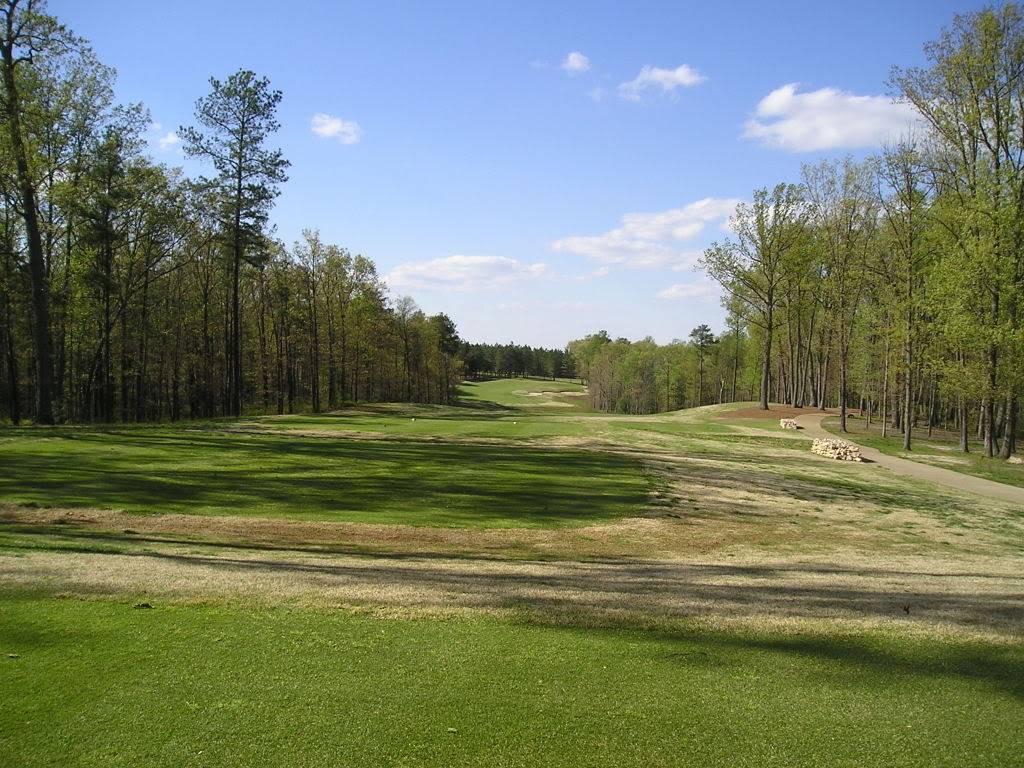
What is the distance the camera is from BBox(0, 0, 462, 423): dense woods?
26.1 metres

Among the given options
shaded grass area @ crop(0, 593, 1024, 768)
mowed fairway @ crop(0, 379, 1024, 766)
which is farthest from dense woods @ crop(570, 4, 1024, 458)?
shaded grass area @ crop(0, 593, 1024, 768)

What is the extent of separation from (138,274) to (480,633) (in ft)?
149

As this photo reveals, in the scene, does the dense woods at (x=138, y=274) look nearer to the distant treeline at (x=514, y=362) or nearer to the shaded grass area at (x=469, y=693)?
the shaded grass area at (x=469, y=693)

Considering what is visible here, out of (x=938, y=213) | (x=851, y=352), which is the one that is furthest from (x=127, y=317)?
(x=851, y=352)

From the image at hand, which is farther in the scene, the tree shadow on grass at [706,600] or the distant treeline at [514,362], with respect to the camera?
the distant treeline at [514,362]

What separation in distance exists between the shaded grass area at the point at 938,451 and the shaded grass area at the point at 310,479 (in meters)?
15.0

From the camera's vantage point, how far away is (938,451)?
33.5 metres

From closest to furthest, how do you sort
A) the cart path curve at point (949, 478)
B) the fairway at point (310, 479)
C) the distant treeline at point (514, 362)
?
the fairway at point (310, 479) → the cart path curve at point (949, 478) → the distant treeline at point (514, 362)

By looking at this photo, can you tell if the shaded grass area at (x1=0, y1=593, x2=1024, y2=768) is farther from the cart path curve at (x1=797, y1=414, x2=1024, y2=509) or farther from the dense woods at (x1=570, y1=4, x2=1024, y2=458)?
the dense woods at (x1=570, y1=4, x2=1024, y2=458)

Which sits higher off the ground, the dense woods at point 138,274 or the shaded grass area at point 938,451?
the dense woods at point 138,274

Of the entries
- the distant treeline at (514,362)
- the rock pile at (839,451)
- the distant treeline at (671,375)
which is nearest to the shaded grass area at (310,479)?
the rock pile at (839,451)

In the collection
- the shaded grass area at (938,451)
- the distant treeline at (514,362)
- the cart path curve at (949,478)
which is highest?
the distant treeline at (514,362)

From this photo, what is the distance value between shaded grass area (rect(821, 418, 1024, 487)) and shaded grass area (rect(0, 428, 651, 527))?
49.4 ft

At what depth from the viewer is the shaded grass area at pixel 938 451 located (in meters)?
26.4
